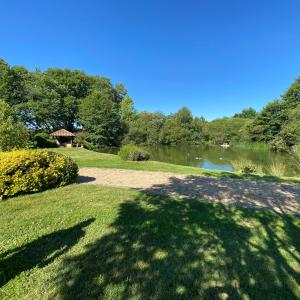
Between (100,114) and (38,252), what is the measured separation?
3481 cm

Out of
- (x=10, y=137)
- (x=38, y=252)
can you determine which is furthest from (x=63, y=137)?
(x=38, y=252)

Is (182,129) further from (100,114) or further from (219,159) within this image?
(219,159)

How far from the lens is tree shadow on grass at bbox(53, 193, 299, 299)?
2.28 meters

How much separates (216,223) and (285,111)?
136 feet

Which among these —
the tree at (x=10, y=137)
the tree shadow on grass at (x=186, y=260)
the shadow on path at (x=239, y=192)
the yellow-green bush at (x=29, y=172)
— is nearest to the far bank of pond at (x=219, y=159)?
the shadow on path at (x=239, y=192)

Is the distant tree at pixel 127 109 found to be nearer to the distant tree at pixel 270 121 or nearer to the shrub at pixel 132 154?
the distant tree at pixel 270 121

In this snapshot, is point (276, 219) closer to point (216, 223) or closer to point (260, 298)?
point (216, 223)

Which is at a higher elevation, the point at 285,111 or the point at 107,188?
the point at 285,111

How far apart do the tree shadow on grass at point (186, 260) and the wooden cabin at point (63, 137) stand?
94.7 ft

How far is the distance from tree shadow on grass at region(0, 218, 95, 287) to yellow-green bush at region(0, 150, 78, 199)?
2.42 m

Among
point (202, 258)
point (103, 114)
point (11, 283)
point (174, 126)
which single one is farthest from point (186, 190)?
point (174, 126)

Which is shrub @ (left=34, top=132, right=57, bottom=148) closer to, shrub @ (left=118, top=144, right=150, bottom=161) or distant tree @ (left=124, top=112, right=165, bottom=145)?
distant tree @ (left=124, top=112, right=165, bottom=145)

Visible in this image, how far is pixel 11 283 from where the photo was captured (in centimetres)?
241

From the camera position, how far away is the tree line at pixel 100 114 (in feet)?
108
